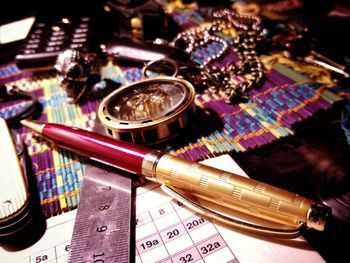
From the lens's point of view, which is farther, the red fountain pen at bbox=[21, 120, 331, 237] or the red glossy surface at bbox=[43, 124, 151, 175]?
the red glossy surface at bbox=[43, 124, 151, 175]

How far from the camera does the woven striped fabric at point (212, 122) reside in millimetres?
593

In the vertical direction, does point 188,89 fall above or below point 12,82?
above

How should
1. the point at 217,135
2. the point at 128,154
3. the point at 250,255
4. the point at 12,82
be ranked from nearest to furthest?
1. the point at 250,255
2. the point at 128,154
3. the point at 217,135
4. the point at 12,82

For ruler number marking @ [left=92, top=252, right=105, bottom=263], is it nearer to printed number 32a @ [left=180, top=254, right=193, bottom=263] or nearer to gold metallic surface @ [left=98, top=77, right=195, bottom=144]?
printed number 32a @ [left=180, top=254, right=193, bottom=263]

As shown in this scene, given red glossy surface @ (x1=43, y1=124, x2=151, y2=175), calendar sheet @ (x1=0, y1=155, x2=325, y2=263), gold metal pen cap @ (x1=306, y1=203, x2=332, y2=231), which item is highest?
gold metal pen cap @ (x1=306, y1=203, x2=332, y2=231)

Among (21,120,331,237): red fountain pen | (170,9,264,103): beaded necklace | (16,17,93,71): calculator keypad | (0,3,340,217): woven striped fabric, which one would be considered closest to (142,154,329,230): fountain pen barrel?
(21,120,331,237): red fountain pen

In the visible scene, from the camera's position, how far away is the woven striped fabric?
59 centimetres

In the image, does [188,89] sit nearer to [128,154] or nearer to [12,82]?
[128,154]

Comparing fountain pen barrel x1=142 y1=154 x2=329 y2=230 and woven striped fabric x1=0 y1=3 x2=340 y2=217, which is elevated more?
fountain pen barrel x1=142 y1=154 x2=329 y2=230

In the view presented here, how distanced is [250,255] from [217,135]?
0.26 metres

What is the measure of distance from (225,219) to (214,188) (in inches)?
1.9

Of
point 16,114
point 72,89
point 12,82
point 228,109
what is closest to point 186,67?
point 228,109

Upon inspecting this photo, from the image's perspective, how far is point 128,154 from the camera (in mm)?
532

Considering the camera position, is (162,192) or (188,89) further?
(188,89)
